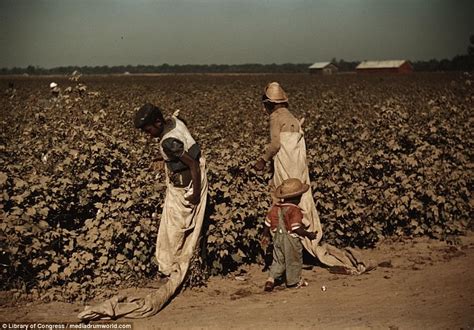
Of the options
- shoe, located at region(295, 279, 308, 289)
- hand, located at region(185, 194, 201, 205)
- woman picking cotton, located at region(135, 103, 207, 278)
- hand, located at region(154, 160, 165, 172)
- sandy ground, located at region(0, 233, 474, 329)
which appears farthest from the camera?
shoe, located at region(295, 279, 308, 289)

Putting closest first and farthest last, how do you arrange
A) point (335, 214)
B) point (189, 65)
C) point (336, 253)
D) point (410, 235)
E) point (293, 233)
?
point (293, 233) → point (336, 253) → point (335, 214) → point (410, 235) → point (189, 65)

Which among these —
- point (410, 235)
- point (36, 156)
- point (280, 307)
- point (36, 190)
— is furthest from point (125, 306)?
point (410, 235)

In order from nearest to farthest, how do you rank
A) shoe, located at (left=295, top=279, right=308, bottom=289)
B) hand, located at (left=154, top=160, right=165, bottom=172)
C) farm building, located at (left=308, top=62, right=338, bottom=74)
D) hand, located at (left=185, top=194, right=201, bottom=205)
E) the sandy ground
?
the sandy ground, hand, located at (left=185, top=194, right=201, bottom=205), hand, located at (left=154, top=160, right=165, bottom=172), shoe, located at (left=295, top=279, right=308, bottom=289), farm building, located at (left=308, top=62, right=338, bottom=74)

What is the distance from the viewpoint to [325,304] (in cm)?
420

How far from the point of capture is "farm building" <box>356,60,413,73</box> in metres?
73.9

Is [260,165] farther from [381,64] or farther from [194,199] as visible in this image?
→ [381,64]

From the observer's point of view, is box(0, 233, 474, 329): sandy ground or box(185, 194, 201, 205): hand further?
box(185, 194, 201, 205): hand

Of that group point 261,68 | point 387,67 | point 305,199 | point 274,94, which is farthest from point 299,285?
point 261,68

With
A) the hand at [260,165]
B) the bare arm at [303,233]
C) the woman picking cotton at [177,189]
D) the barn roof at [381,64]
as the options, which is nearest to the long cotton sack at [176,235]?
the woman picking cotton at [177,189]

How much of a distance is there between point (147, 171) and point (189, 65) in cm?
15060

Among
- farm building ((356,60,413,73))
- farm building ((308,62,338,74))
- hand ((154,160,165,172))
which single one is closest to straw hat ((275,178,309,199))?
hand ((154,160,165,172))

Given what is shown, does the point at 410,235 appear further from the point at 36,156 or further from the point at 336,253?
the point at 36,156

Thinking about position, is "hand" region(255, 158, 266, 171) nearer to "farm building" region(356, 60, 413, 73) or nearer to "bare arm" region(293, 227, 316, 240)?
"bare arm" region(293, 227, 316, 240)

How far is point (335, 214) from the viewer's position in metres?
5.66
